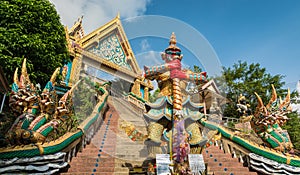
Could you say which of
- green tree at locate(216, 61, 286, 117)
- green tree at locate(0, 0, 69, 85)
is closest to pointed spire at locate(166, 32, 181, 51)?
green tree at locate(0, 0, 69, 85)

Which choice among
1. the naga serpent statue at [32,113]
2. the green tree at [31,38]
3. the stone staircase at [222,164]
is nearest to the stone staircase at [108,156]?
the naga serpent statue at [32,113]

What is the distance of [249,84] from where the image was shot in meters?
17.2

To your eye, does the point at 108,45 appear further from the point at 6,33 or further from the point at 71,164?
the point at 71,164

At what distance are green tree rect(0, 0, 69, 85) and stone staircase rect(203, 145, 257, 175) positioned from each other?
7.37 metres

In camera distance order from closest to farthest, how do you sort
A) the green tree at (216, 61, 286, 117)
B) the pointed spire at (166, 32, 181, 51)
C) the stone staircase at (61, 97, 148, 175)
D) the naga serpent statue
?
the naga serpent statue
the stone staircase at (61, 97, 148, 175)
the pointed spire at (166, 32, 181, 51)
the green tree at (216, 61, 286, 117)

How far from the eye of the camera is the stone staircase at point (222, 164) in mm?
5281

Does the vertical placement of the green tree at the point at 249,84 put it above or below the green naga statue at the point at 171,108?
above

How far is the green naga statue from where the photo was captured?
5.50 metres

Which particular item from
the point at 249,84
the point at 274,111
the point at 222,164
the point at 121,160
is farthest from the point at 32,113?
the point at 249,84

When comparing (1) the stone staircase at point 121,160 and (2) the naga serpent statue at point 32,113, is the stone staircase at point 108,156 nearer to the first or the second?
(1) the stone staircase at point 121,160

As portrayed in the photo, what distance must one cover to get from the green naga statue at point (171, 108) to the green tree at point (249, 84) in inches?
428

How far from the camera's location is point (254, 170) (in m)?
5.38

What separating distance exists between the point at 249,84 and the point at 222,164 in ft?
43.2

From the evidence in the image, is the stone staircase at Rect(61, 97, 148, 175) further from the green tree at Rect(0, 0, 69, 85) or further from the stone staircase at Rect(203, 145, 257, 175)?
the green tree at Rect(0, 0, 69, 85)
